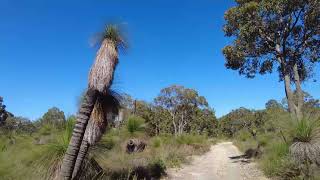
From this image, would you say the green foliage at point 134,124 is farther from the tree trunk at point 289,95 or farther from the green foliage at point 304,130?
the green foliage at point 304,130

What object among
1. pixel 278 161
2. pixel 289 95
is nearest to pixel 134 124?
pixel 278 161

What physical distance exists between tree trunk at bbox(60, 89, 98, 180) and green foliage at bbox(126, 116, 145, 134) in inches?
321

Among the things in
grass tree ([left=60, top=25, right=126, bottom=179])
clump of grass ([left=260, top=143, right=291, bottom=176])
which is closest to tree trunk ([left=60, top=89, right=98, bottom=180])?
grass tree ([left=60, top=25, right=126, bottom=179])

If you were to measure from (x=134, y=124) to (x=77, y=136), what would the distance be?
8516mm

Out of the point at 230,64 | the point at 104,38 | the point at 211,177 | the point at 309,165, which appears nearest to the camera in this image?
the point at 104,38

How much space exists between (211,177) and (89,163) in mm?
6851

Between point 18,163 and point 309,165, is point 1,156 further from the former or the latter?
point 309,165

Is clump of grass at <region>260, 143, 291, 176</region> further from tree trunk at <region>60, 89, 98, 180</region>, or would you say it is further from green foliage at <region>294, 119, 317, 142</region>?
tree trunk at <region>60, 89, 98, 180</region>

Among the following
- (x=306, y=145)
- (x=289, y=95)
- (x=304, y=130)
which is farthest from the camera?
(x=289, y=95)

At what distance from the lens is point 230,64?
802 inches

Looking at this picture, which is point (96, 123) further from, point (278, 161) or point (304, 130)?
point (278, 161)

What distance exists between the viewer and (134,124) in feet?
55.7

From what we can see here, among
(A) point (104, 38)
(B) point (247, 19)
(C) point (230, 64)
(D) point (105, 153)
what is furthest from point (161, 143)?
(A) point (104, 38)

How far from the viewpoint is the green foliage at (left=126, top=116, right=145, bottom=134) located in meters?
16.8
